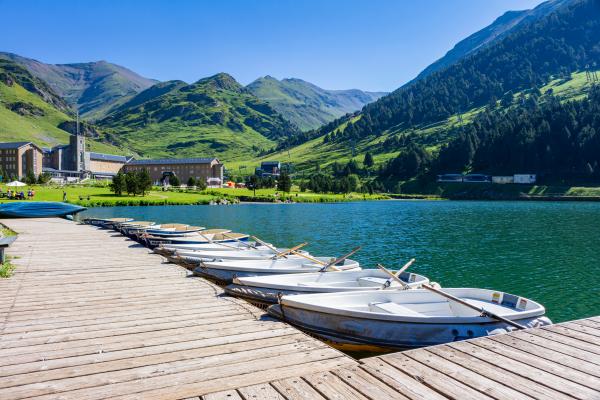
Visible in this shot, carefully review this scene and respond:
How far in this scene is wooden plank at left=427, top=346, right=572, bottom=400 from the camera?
7.73 m

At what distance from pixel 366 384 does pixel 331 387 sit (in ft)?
2.06

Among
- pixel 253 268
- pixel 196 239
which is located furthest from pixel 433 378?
pixel 196 239

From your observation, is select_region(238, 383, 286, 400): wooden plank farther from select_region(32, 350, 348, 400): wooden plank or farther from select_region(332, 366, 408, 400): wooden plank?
select_region(332, 366, 408, 400): wooden plank

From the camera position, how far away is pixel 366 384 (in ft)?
26.0

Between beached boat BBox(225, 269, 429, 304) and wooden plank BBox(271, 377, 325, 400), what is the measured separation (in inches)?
279

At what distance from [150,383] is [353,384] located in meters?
3.62

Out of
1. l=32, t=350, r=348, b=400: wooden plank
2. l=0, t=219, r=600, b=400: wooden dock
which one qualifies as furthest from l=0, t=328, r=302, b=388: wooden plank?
l=32, t=350, r=348, b=400: wooden plank

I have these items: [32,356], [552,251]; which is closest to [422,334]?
[32,356]

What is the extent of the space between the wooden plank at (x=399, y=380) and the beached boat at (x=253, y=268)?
39.0 ft

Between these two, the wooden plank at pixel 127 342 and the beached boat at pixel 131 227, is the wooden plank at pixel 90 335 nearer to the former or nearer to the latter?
the wooden plank at pixel 127 342

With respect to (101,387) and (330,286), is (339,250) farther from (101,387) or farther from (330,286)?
(101,387)

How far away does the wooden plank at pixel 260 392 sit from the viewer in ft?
24.4

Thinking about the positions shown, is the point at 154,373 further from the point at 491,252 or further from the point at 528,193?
the point at 528,193

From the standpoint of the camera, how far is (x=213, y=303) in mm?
14648
